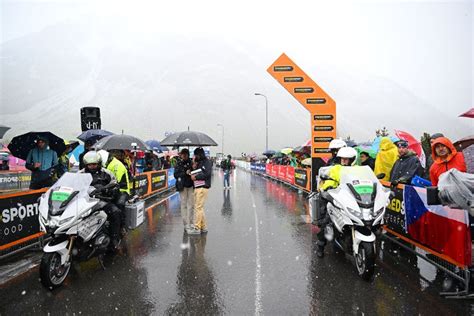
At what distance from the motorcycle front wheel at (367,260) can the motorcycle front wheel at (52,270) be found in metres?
4.10

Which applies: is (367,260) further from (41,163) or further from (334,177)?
(41,163)

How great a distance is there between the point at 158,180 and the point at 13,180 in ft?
27.3

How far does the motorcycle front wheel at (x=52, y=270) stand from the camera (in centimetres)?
413

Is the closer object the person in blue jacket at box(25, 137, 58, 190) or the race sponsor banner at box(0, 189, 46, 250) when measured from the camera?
the race sponsor banner at box(0, 189, 46, 250)

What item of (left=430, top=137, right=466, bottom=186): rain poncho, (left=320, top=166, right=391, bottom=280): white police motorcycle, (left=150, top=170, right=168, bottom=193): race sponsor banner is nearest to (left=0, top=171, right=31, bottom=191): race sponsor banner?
(left=150, top=170, right=168, bottom=193): race sponsor banner

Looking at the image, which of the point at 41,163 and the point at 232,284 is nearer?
the point at 232,284

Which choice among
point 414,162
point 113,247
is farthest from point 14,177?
→ point 414,162

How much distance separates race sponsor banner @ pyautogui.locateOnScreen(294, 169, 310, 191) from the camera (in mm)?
15722

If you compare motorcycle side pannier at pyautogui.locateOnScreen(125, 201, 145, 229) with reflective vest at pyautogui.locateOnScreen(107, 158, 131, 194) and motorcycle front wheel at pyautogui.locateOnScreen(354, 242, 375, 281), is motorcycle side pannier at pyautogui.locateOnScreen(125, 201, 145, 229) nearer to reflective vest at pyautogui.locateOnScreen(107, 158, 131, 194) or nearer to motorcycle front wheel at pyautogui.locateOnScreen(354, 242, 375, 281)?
reflective vest at pyautogui.locateOnScreen(107, 158, 131, 194)

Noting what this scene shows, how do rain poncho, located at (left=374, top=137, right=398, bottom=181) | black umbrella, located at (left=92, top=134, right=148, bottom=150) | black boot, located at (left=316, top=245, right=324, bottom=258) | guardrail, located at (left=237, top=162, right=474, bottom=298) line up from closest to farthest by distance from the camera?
guardrail, located at (left=237, top=162, right=474, bottom=298)
black boot, located at (left=316, top=245, right=324, bottom=258)
rain poncho, located at (left=374, top=137, right=398, bottom=181)
black umbrella, located at (left=92, top=134, right=148, bottom=150)

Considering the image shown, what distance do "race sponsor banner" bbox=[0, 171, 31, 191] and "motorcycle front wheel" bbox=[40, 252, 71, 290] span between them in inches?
617

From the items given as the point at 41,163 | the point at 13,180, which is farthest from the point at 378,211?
the point at 13,180

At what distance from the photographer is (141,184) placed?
12891 mm

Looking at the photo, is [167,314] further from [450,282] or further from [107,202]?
[450,282]
